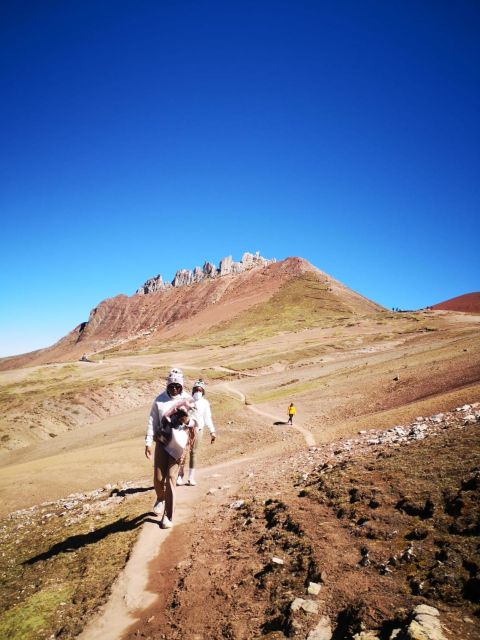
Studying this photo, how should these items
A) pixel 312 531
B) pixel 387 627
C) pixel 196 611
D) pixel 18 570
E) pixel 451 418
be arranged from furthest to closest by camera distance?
pixel 451 418
pixel 18 570
pixel 312 531
pixel 196 611
pixel 387 627

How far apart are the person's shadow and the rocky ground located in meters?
1.64

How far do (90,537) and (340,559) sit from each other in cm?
644

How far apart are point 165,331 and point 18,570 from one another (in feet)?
460

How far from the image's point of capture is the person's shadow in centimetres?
951

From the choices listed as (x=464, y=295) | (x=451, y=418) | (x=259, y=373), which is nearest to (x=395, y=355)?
(x=259, y=373)

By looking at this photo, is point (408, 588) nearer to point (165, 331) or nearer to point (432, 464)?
point (432, 464)

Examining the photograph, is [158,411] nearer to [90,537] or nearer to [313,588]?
[90,537]

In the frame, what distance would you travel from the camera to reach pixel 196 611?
625 centimetres

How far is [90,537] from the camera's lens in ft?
32.7

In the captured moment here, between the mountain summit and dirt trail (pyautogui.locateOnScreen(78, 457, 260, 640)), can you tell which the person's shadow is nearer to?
dirt trail (pyautogui.locateOnScreen(78, 457, 260, 640))

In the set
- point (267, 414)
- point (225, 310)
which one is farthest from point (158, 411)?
point (225, 310)

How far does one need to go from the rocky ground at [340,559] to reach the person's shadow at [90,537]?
5.37 ft

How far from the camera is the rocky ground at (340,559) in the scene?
A: 207 inches

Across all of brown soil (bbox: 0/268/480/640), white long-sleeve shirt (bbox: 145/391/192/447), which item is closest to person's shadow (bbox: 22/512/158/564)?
brown soil (bbox: 0/268/480/640)
